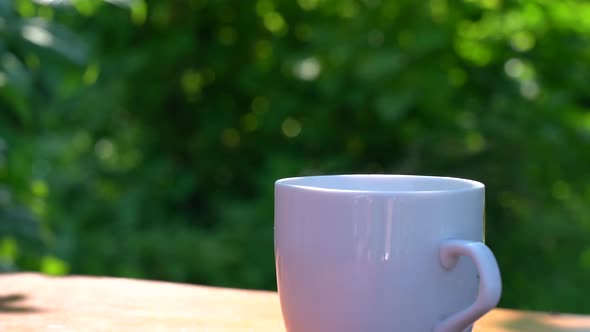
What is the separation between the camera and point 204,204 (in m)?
1.76

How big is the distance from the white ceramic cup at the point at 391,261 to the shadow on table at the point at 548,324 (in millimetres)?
131

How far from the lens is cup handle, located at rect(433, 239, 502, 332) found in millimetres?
471

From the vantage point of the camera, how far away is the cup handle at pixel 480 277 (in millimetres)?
471

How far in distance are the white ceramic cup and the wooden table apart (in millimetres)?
126

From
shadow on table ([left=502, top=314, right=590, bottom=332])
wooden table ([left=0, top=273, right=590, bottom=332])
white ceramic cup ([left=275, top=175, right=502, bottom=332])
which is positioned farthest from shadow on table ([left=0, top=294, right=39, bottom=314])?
shadow on table ([left=502, top=314, right=590, bottom=332])

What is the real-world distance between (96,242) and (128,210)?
10cm

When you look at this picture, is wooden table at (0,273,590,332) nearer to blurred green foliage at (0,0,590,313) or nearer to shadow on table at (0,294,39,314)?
shadow on table at (0,294,39,314)

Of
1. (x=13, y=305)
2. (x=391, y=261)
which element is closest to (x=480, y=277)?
(x=391, y=261)

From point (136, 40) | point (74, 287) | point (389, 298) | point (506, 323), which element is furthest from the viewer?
point (136, 40)

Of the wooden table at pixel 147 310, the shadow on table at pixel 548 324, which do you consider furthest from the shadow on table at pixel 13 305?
the shadow on table at pixel 548 324

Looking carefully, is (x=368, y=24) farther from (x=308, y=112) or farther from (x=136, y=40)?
(x=136, y=40)

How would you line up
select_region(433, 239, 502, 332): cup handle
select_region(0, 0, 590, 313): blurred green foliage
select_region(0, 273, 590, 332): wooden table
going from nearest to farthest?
select_region(433, 239, 502, 332): cup handle, select_region(0, 273, 590, 332): wooden table, select_region(0, 0, 590, 313): blurred green foliage

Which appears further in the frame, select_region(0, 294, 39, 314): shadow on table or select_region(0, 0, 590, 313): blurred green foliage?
select_region(0, 0, 590, 313): blurred green foliage

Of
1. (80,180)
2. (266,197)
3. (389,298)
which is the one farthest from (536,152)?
(389,298)
